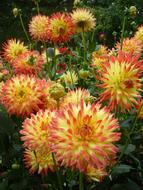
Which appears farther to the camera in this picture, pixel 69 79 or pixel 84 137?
pixel 69 79

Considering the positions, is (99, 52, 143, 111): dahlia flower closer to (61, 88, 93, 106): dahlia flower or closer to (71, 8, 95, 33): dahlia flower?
(61, 88, 93, 106): dahlia flower

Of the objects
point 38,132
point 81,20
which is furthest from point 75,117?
point 81,20

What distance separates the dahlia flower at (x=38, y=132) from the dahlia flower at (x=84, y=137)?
123 mm

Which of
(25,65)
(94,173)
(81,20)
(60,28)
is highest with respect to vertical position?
(81,20)

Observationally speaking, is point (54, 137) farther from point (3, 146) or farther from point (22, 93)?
point (3, 146)

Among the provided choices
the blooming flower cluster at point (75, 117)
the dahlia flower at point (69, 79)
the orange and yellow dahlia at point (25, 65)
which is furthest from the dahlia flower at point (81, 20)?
the blooming flower cluster at point (75, 117)

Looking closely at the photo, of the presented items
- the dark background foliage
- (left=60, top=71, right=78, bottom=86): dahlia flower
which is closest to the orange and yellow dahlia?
(left=60, top=71, right=78, bottom=86): dahlia flower

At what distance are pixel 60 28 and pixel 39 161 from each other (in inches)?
31.4

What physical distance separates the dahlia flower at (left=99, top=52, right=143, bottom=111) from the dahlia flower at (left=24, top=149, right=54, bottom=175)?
0.97 ft

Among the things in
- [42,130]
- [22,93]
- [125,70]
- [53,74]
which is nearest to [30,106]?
[22,93]

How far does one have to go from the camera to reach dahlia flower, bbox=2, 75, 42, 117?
1757mm

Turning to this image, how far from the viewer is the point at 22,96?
1.78 m

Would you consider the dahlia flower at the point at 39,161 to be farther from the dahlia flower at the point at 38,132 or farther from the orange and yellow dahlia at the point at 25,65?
the orange and yellow dahlia at the point at 25,65

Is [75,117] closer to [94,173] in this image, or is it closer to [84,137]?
[84,137]
